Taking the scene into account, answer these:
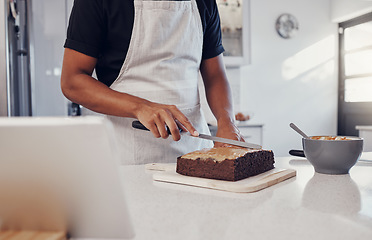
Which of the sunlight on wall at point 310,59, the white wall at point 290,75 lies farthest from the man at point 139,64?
the sunlight on wall at point 310,59

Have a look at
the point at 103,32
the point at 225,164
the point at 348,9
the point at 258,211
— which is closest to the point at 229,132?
the point at 225,164

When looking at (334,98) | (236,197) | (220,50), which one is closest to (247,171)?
(236,197)

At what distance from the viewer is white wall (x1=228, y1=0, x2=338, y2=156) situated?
4.23 m

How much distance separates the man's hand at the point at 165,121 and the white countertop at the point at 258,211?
0.16m

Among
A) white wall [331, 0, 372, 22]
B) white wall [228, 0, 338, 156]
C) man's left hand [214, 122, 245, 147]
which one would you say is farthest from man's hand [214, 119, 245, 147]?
white wall [331, 0, 372, 22]

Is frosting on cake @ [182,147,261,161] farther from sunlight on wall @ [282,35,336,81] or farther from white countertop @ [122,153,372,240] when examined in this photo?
sunlight on wall @ [282,35,336,81]

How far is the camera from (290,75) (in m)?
4.38

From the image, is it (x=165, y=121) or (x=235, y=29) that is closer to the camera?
(x=165, y=121)

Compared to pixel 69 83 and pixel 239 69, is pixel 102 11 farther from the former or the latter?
pixel 239 69

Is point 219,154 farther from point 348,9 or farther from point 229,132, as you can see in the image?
point 348,9

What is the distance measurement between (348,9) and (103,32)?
387cm

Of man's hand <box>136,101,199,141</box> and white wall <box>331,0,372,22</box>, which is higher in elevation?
white wall <box>331,0,372,22</box>

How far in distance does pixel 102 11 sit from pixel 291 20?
11.7 feet

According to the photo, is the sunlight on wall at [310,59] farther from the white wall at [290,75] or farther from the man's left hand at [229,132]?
the man's left hand at [229,132]
